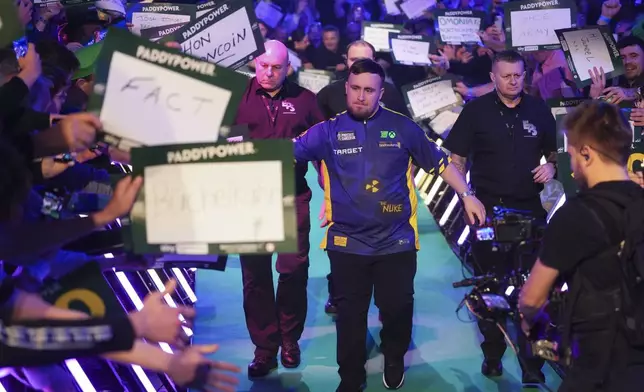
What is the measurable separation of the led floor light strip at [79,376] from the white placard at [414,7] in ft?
25.7

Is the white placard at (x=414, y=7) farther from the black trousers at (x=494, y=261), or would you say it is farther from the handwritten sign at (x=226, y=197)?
the handwritten sign at (x=226, y=197)

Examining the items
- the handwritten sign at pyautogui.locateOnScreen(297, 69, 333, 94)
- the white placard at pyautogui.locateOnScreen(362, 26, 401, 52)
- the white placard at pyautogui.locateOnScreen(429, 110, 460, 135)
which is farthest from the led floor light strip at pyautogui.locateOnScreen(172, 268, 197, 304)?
the white placard at pyautogui.locateOnScreen(362, 26, 401, 52)

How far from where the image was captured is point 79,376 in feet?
12.9

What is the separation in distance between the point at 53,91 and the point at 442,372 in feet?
10.5

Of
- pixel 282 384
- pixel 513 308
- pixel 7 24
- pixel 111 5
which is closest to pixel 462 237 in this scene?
pixel 282 384

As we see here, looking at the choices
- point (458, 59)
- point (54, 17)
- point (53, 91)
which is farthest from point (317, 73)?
point (53, 91)

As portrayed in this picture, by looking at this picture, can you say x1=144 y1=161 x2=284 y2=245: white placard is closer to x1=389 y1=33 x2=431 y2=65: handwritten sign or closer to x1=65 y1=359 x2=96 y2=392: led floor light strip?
x1=65 y1=359 x2=96 y2=392: led floor light strip

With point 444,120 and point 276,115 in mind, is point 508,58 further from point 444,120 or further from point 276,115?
point 444,120

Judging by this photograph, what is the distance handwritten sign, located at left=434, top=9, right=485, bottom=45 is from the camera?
8.98m

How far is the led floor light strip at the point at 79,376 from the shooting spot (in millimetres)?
3915

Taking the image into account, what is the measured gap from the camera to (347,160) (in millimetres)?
4777

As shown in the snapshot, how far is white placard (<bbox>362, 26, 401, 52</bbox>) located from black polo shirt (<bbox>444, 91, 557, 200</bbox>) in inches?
171

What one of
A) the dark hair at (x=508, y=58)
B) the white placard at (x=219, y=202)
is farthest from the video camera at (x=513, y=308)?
the dark hair at (x=508, y=58)

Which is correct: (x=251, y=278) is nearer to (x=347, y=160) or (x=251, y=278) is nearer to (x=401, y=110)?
(x=347, y=160)
